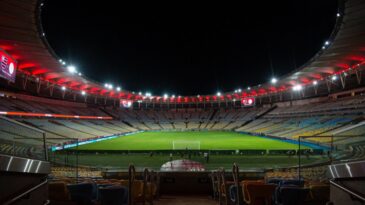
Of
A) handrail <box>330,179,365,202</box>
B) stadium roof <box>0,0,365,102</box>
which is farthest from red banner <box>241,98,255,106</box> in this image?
handrail <box>330,179,365,202</box>

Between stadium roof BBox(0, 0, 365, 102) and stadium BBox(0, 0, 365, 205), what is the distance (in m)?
0.11

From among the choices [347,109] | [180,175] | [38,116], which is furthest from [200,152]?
[38,116]

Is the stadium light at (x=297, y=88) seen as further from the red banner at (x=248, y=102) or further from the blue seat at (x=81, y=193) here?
the blue seat at (x=81, y=193)

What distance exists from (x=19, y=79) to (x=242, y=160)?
28.2 metres

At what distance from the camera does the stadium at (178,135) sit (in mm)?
5922

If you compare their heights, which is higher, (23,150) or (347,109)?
(347,109)

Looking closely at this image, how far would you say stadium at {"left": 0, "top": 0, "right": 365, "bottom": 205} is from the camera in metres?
5.92

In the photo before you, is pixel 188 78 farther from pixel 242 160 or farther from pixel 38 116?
pixel 242 160

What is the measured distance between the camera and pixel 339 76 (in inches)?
1528

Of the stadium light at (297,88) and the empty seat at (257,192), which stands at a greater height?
the stadium light at (297,88)

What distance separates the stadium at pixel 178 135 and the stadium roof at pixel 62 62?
113 mm

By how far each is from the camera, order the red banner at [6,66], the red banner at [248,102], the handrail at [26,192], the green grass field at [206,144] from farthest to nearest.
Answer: the red banner at [248,102] → the green grass field at [206,144] → the red banner at [6,66] → the handrail at [26,192]

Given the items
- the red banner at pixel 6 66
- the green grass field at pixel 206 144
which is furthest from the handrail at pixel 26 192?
the green grass field at pixel 206 144

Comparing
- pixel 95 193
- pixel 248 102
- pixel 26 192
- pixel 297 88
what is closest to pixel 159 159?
pixel 95 193
